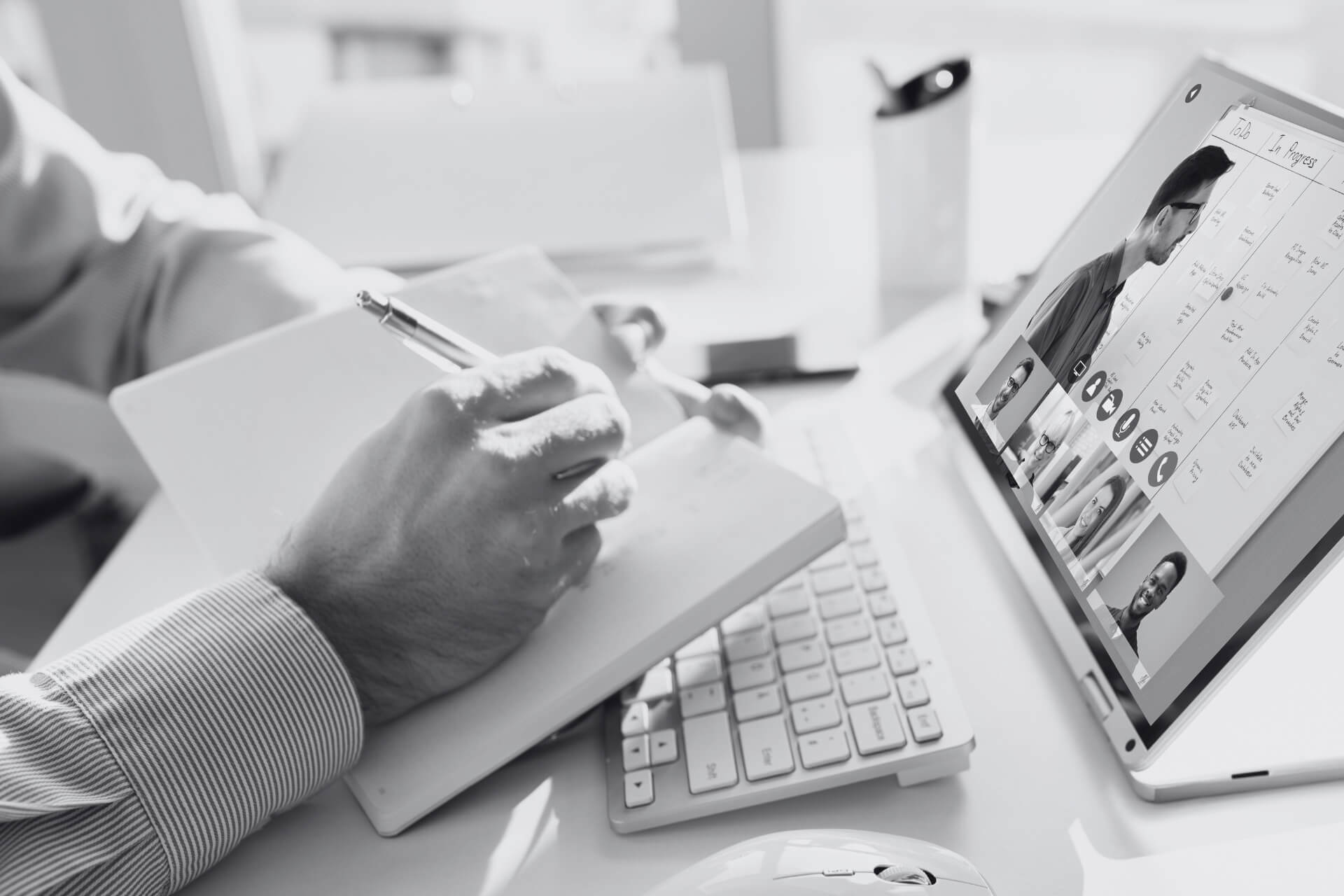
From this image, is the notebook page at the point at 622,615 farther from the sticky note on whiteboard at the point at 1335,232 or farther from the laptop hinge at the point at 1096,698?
the sticky note on whiteboard at the point at 1335,232

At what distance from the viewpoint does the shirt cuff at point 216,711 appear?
43 centimetres

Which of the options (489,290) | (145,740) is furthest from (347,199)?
(145,740)

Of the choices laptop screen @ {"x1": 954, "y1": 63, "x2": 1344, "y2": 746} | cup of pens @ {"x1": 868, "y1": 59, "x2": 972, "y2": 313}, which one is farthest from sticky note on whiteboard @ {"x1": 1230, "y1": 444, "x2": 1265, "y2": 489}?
cup of pens @ {"x1": 868, "y1": 59, "x2": 972, "y2": 313}

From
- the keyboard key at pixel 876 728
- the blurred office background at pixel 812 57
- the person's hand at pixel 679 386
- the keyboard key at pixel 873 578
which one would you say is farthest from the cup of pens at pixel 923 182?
the blurred office background at pixel 812 57

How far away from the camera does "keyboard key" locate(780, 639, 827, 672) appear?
49 centimetres

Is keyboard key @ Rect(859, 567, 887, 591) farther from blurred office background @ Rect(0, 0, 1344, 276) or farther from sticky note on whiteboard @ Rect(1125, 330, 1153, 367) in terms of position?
blurred office background @ Rect(0, 0, 1344, 276)

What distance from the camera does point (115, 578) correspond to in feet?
2.12

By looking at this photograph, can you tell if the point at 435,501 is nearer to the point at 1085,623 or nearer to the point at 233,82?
the point at 1085,623

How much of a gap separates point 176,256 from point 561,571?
51 centimetres

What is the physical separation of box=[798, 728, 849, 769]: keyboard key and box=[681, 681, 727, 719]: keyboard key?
0.05 metres

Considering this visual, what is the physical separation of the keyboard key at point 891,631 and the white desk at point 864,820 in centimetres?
3

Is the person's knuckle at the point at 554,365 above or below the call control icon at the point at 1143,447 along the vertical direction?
below

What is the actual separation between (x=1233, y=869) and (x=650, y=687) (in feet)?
0.78

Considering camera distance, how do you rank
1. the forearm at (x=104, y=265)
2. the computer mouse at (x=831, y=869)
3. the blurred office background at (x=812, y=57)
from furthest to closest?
the blurred office background at (x=812, y=57)
the forearm at (x=104, y=265)
the computer mouse at (x=831, y=869)
